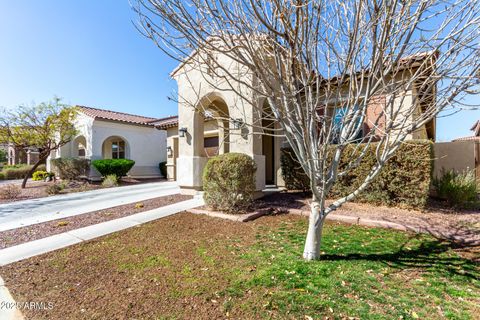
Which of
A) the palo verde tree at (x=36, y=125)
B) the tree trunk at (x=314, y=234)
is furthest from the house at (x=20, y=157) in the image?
the tree trunk at (x=314, y=234)

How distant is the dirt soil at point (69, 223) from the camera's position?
550 centimetres

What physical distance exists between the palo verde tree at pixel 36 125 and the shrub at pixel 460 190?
19872 millimetres

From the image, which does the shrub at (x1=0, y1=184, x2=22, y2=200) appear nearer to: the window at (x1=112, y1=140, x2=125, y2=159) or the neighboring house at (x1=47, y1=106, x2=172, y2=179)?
the neighboring house at (x1=47, y1=106, x2=172, y2=179)

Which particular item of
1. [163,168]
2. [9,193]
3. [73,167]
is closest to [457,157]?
[163,168]

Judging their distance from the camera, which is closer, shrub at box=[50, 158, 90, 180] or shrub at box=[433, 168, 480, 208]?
shrub at box=[433, 168, 480, 208]

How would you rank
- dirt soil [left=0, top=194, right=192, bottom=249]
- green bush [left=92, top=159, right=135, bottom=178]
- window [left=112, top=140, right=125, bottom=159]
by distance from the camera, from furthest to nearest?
window [left=112, top=140, right=125, bottom=159]
green bush [left=92, top=159, right=135, bottom=178]
dirt soil [left=0, top=194, right=192, bottom=249]

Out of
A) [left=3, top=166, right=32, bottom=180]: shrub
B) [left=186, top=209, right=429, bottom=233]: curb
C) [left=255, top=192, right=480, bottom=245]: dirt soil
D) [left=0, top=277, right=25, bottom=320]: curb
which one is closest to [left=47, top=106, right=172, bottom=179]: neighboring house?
[left=3, top=166, right=32, bottom=180]: shrub

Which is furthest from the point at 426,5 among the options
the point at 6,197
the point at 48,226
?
the point at 6,197

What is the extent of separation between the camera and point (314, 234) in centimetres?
404

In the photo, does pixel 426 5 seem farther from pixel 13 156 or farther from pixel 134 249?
pixel 13 156

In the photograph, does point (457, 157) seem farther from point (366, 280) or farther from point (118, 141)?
point (118, 141)

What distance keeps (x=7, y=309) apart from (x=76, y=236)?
2.60m

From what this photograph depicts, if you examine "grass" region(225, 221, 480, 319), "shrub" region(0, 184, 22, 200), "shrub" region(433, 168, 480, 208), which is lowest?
"grass" region(225, 221, 480, 319)

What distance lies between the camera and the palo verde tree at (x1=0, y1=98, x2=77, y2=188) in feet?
46.6
